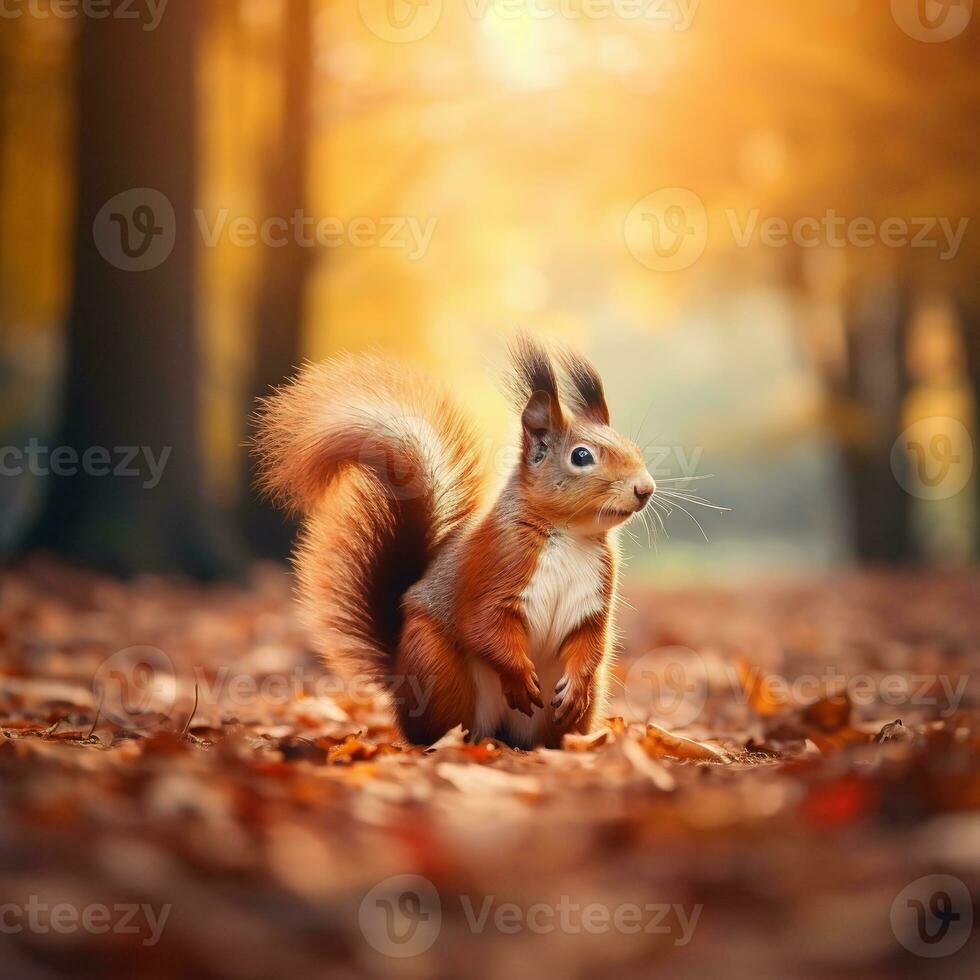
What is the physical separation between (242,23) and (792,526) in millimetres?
23549

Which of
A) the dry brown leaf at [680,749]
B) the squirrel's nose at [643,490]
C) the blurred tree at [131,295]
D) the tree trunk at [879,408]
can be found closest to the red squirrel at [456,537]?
the squirrel's nose at [643,490]

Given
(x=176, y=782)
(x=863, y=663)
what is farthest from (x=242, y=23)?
(x=176, y=782)

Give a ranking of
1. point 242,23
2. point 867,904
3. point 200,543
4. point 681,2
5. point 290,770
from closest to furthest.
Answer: point 867,904 < point 290,770 < point 200,543 < point 681,2 < point 242,23

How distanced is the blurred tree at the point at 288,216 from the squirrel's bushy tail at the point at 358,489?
306 inches

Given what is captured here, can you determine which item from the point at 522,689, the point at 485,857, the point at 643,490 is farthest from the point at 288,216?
the point at 485,857

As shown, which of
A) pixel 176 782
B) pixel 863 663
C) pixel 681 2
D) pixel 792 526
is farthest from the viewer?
pixel 792 526

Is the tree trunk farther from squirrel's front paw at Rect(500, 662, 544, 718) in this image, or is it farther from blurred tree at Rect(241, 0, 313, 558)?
squirrel's front paw at Rect(500, 662, 544, 718)

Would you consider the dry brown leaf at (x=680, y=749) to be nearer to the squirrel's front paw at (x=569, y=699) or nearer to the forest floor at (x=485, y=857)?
the forest floor at (x=485, y=857)

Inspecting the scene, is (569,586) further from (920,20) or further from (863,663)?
(920,20)

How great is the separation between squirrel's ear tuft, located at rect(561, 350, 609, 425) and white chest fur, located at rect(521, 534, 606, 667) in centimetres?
47

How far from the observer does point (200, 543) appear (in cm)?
815

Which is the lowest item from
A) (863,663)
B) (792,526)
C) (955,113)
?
(792,526)

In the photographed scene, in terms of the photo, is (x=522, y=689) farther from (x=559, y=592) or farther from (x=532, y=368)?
(x=532, y=368)

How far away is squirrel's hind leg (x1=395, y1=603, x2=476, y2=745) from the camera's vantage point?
318cm
